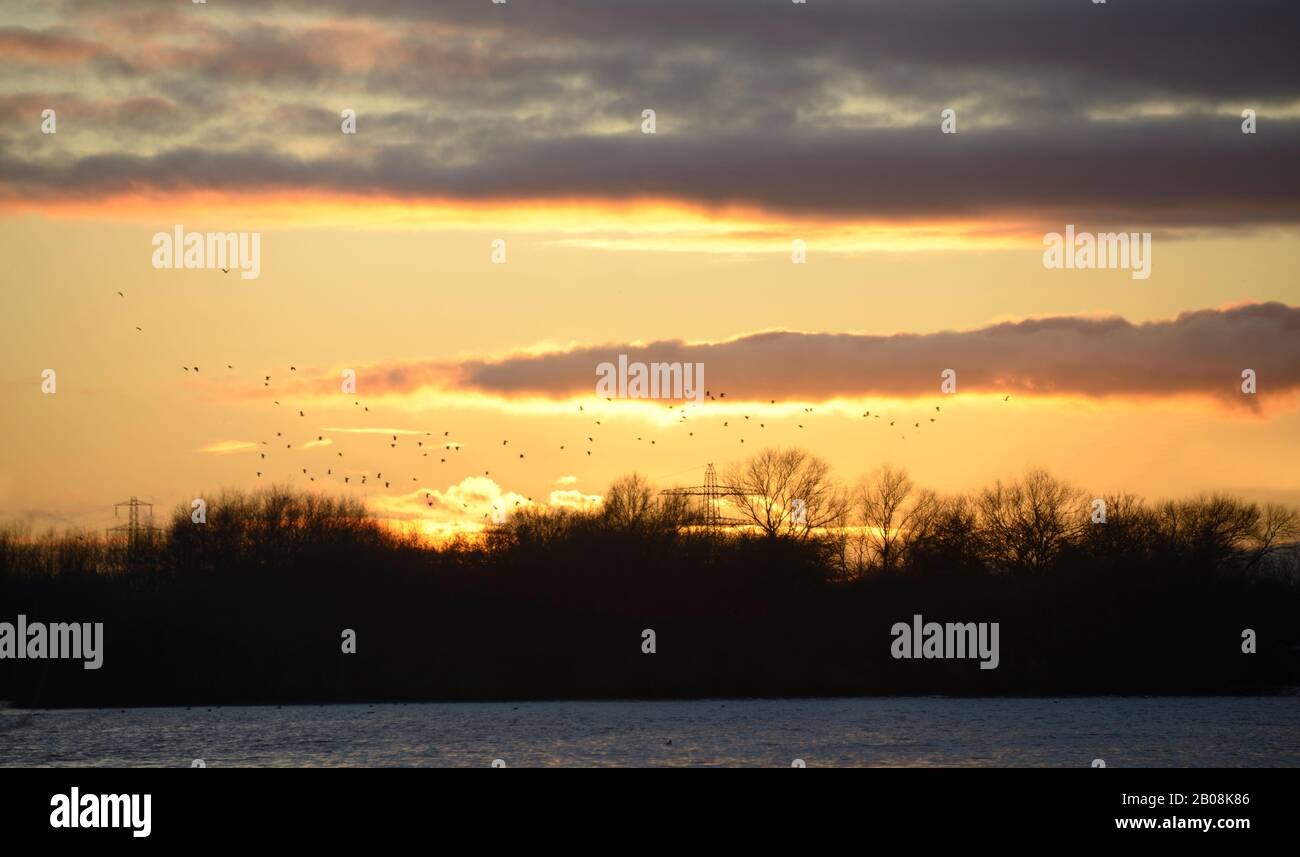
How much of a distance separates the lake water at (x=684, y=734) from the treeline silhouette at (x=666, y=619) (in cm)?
414

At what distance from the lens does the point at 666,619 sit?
117 meters

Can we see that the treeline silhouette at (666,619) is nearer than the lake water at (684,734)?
No

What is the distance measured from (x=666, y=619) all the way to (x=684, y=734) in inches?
1455

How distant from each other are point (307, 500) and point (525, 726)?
225 ft

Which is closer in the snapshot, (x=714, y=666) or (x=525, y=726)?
(x=525, y=726)

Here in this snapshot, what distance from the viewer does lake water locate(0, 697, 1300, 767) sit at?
68.7m

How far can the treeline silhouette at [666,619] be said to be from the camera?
111 m

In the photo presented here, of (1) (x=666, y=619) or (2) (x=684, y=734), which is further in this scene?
(1) (x=666, y=619)

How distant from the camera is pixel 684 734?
79.9m

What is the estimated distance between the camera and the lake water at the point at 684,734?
68.7m

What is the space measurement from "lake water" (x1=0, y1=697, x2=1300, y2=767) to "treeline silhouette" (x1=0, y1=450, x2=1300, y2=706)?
163 inches
